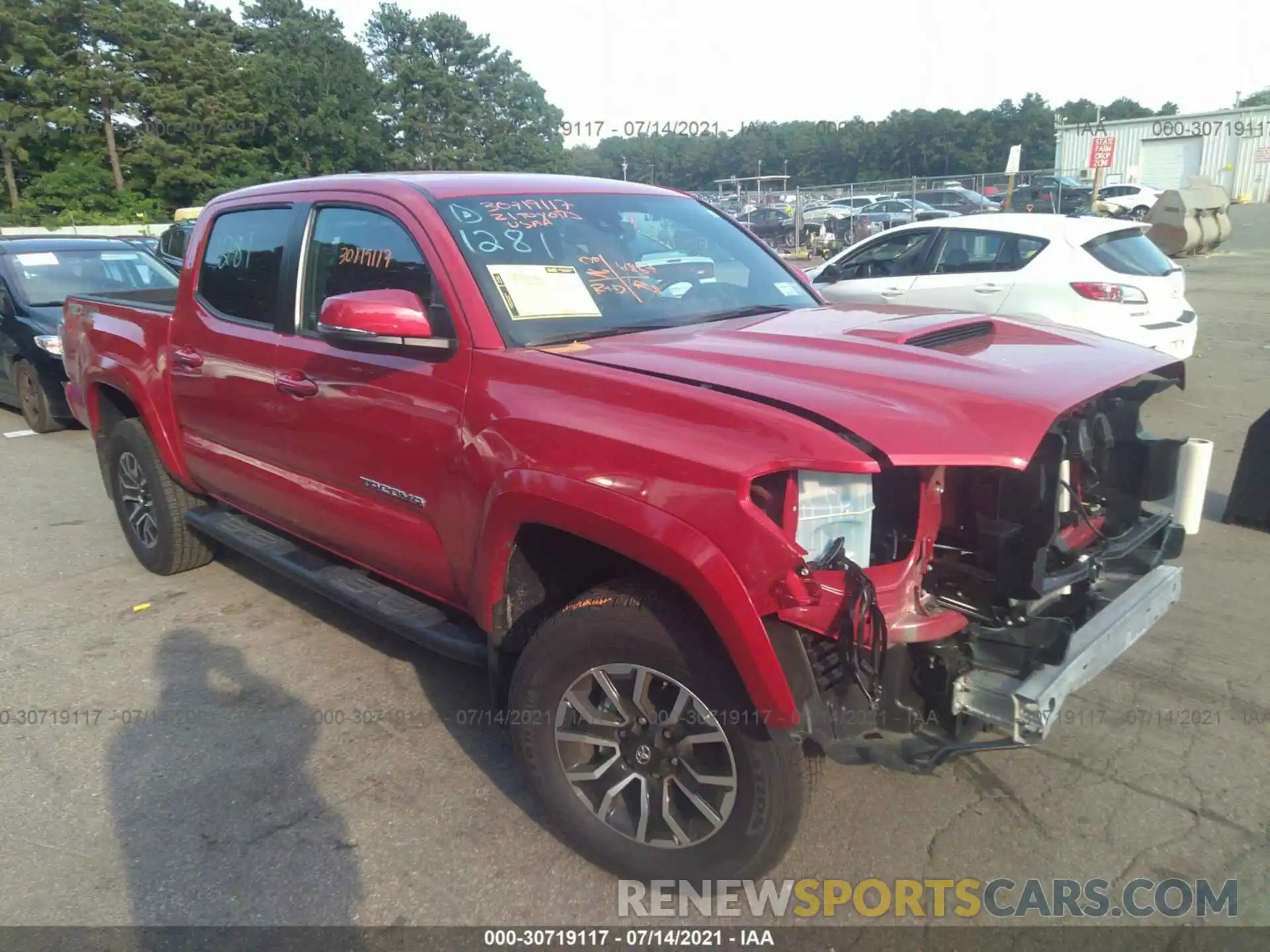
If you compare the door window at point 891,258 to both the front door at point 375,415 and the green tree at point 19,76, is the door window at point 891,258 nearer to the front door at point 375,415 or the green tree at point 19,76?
the front door at point 375,415

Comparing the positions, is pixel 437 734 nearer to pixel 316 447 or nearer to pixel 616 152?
pixel 316 447

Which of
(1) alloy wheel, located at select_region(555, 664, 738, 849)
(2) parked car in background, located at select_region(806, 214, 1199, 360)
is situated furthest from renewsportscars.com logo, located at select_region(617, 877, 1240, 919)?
(2) parked car in background, located at select_region(806, 214, 1199, 360)

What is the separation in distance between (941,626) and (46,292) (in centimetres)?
975

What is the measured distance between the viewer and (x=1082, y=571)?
264 centimetres

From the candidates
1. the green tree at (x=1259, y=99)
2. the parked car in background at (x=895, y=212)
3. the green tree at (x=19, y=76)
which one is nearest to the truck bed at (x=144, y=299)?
the parked car in background at (x=895, y=212)

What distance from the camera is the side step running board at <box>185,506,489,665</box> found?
10.8ft

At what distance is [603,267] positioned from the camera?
350 centimetres

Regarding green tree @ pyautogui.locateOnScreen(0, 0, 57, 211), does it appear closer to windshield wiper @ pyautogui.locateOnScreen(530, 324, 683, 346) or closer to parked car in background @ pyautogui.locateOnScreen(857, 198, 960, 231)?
parked car in background @ pyautogui.locateOnScreen(857, 198, 960, 231)

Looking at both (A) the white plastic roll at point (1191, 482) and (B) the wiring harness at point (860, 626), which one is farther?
(A) the white plastic roll at point (1191, 482)

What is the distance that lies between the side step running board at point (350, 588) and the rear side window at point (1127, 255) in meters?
7.02

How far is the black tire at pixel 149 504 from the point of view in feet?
16.4

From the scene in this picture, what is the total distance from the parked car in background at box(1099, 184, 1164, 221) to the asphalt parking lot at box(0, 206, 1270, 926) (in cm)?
2913

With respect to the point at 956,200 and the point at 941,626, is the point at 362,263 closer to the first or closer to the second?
the point at 941,626

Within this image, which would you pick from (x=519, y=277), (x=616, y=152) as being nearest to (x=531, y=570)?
(x=519, y=277)
